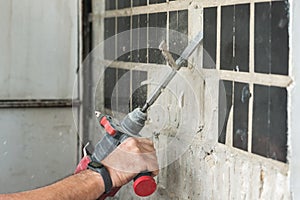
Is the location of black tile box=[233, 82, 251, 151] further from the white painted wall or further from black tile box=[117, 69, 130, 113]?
the white painted wall

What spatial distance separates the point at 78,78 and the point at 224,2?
1.14m

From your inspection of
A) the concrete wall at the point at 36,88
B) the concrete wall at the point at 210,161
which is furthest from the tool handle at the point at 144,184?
the concrete wall at the point at 36,88

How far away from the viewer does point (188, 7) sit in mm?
1503

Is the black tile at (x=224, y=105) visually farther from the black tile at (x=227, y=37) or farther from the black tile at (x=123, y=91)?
the black tile at (x=123, y=91)

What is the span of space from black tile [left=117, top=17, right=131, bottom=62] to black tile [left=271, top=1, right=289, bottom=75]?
80 cm

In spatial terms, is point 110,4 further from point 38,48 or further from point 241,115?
point 241,115

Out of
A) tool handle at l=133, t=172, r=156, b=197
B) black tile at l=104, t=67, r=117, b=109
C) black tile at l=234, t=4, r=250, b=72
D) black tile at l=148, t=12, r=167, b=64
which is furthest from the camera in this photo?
black tile at l=104, t=67, r=117, b=109

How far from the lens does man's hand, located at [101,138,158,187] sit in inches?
53.5

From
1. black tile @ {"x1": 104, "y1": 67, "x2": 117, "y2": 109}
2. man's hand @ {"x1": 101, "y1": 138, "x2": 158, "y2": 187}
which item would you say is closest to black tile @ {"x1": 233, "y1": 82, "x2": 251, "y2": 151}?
man's hand @ {"x1": 101, "y1": 138, "x2": 158, "y2": 187}

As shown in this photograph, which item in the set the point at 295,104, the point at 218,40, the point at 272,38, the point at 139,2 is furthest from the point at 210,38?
the point at 139,2

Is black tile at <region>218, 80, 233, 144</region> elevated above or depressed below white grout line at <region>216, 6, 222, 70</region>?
below

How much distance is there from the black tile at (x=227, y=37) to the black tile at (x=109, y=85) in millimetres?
726

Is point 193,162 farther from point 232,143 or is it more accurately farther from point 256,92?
point 256,92

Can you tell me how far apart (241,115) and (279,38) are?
231mm
